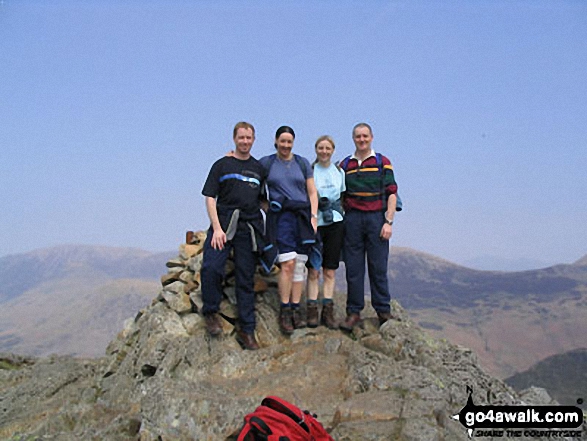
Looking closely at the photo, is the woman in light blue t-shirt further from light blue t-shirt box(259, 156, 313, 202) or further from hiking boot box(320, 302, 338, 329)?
light blue t-shirt box(259, 156, 313, 202)

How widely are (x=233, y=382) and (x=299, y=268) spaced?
248cm

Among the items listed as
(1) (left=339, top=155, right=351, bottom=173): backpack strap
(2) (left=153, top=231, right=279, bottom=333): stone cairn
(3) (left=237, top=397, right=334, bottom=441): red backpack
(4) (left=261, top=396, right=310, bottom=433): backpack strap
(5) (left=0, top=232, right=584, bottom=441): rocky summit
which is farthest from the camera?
(2) (left=153, top=231, right=279, bottom=333): stone cairn

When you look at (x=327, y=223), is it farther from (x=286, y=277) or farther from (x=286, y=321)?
(x=286, y=321)

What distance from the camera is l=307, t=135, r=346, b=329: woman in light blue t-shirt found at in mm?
8297

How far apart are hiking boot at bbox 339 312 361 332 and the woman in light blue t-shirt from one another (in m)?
0.18

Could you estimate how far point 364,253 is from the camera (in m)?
8.63

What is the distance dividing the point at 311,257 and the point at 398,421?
370 cm

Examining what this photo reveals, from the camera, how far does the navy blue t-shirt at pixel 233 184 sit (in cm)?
776

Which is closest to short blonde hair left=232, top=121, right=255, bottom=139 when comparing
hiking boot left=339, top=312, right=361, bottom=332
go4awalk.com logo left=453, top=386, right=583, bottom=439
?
hiking boot left=339, top=312, right=361, bottom=332

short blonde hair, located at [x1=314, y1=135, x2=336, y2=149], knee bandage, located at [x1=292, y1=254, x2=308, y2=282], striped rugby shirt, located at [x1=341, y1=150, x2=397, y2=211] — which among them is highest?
short blonde hair, located at [x1=314, y1=135, x2=336, y2=149]

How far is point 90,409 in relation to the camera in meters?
7.75

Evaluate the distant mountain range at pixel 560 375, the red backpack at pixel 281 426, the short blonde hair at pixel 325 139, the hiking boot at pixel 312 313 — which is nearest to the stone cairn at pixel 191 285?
the hiking boot at pixel 312 313

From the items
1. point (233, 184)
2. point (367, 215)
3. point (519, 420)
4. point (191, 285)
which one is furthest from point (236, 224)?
point (519, 420)

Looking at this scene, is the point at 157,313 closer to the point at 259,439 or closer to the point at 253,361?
the point at 253,361
